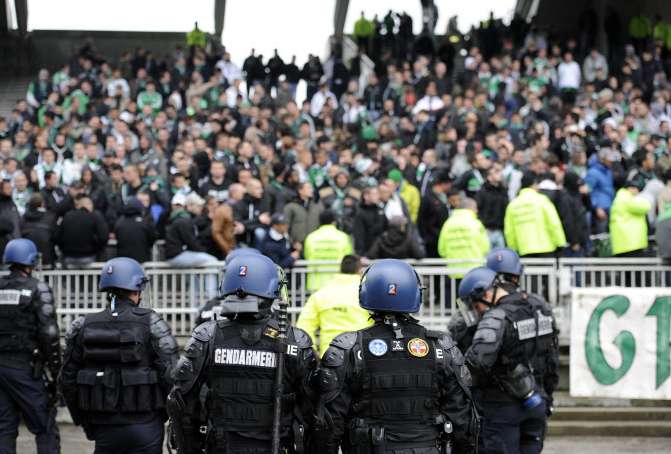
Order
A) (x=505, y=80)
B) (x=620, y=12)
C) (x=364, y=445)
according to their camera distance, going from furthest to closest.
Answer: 1. (x=620, y=12)
2. (x=505, y=80)
3. (x=364, y=445)

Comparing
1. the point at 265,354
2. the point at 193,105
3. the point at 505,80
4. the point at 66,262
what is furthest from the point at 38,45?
the point at 265,354

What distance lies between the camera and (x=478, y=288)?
9.76 m

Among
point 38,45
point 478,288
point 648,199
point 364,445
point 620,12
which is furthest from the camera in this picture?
point 38,45

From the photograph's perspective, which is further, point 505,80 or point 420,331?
point 505,80

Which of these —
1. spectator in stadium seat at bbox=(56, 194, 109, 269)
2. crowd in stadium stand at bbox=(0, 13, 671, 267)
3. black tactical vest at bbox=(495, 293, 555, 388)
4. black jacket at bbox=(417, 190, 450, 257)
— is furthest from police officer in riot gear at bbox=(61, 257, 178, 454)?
black jacket at bbox=(417, 190, 450, 257)

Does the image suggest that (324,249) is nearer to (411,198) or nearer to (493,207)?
(493,207)

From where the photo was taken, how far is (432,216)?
53.4 ft

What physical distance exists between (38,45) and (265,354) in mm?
28276

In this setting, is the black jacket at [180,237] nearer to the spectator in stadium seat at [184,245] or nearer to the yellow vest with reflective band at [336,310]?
the spectator in stadium seat at [184,245]

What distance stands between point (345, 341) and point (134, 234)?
853cm

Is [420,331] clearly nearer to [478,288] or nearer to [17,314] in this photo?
[478,288]

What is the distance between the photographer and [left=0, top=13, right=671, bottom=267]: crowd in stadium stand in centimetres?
1527

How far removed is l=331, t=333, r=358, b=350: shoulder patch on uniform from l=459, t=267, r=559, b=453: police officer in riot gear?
7.51 feet

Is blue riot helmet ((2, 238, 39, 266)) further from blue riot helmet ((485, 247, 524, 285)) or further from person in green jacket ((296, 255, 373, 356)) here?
blue riot helmet ((485, 247, 524, 285))
